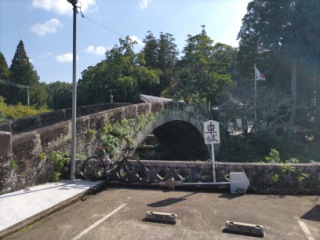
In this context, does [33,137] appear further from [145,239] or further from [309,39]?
[309,39]

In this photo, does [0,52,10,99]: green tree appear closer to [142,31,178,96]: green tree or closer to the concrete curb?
[142,31,178,96]: green tree

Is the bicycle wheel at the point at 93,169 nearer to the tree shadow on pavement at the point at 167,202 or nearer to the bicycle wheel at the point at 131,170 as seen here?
the bicycle wheel at the point at 131,170

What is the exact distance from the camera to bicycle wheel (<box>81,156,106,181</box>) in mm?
7152

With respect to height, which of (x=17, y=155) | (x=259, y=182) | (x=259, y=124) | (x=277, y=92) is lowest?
(x=259, y=182)

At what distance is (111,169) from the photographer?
23.6 feet

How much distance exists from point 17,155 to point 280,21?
2716 cm

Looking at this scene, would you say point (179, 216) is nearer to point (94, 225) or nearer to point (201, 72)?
point (94, 225)

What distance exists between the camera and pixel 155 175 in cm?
704

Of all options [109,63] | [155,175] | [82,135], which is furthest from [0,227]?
[109,63]

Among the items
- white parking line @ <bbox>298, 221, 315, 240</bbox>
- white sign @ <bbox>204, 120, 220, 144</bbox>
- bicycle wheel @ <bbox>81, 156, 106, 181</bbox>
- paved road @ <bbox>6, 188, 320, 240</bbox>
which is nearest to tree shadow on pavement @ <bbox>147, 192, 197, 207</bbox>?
paved road @ <bbox>6, 188, 320, 240</bbox>

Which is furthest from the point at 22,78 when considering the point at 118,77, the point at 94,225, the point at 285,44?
the point at 94,225

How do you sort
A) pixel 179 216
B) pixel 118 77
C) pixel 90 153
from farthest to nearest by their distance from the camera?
pixel 118 77 → pixel 90 153 → pixel 179 216

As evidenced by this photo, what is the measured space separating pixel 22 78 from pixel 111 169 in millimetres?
47500

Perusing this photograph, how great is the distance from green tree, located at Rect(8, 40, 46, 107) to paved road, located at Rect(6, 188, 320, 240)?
153 feet
